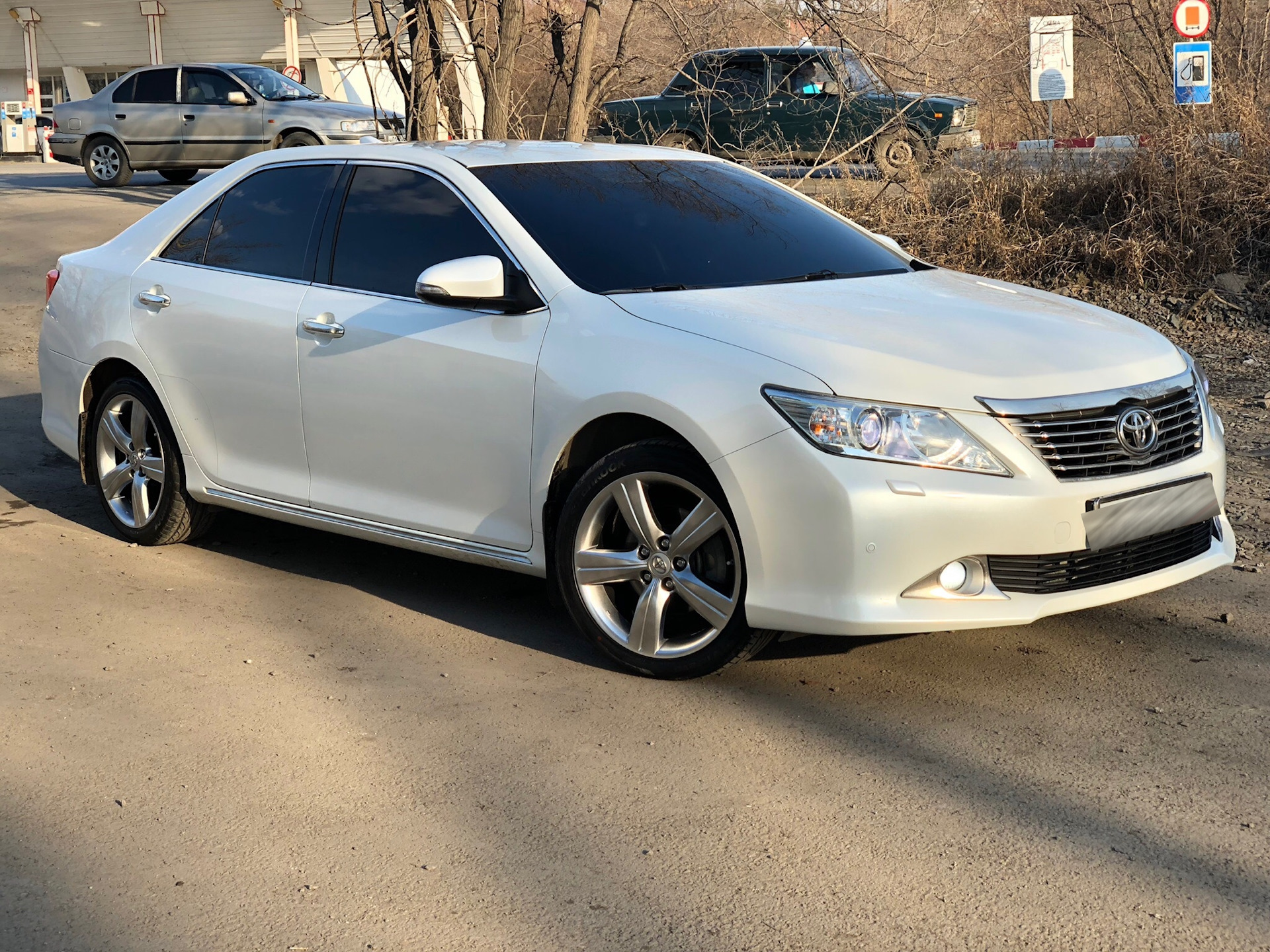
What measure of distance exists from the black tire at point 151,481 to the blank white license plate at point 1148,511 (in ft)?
12.1

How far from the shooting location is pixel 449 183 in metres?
5.16

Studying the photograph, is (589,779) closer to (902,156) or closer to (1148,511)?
(1148,511)

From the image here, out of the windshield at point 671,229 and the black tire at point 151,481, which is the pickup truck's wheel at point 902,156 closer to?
the windshield at point 671,229

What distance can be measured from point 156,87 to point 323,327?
56.9 feet

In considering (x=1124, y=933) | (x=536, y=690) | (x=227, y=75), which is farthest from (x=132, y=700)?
(x=227, y=75)

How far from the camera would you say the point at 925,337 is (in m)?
4.29

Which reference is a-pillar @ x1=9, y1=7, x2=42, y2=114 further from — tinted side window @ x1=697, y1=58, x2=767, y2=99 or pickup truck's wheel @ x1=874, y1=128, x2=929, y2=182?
pickup truck's wheel @ x1=874, y1=128, x2=929, y2=182

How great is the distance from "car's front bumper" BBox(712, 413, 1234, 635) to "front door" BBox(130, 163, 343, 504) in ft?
6.86

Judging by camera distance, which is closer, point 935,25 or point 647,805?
point 647,805

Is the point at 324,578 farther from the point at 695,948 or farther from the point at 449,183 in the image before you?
the point at 695,948

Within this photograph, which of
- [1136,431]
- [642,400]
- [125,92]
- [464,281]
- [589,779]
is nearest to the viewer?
[589,779]

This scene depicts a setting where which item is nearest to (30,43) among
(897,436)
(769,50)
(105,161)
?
(105,161)

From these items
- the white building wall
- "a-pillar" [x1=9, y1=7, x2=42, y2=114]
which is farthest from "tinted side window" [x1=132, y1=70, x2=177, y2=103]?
"a-pillar" [x1=9, y1=7, x2=42, y2=114]

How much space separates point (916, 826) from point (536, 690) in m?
1.40
